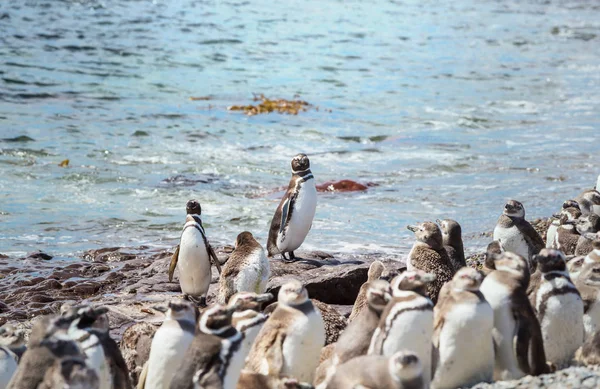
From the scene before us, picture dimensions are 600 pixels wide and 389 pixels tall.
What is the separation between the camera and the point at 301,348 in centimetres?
561

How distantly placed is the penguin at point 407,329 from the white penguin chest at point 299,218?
4434mm

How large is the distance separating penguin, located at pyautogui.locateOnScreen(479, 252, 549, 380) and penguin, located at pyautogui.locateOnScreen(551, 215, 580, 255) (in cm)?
359

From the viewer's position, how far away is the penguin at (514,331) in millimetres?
5438

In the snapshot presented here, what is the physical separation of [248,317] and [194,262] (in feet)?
9.11

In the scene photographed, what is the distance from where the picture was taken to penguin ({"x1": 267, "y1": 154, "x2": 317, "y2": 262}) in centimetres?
985

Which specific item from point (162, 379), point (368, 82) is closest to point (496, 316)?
point (162, 379)

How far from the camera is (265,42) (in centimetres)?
3734

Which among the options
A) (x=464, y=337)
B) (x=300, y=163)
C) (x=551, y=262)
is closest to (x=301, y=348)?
(x=464, y=337)

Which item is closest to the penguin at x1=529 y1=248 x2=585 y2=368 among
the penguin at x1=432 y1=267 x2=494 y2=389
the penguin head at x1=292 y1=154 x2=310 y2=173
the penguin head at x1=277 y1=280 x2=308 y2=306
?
the penguin at x1=432 y1=267 x2=494 y2=389

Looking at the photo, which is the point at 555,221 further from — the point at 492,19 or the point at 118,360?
the point at 492,19

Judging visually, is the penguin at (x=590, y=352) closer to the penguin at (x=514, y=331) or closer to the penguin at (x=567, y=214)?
the penguin at (x=514, y=331)

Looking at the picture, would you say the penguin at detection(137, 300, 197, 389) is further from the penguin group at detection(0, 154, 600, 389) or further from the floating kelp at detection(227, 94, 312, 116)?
the floating kelp at detection(227, 94, 312, 116)

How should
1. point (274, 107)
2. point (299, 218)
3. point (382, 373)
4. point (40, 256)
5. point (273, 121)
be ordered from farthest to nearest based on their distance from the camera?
point (274, 107)
point (273, 121)
point (40, 256)
point (299, 218)
point (382, 373)

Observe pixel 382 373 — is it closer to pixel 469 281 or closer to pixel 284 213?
pixel 469 281
